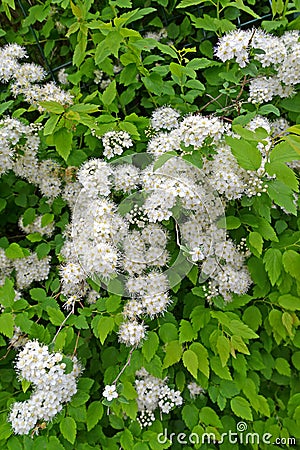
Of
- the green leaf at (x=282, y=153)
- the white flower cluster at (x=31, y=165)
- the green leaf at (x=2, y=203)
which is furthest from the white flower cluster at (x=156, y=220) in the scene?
the green leaf at (x=2, y=203)

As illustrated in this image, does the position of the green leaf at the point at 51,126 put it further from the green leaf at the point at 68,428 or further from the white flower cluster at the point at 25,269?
the green leaf at the point at 68,428

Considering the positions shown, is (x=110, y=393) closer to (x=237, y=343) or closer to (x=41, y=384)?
(x=41, y=384)

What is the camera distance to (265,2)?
2.55m

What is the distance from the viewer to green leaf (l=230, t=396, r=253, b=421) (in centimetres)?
173

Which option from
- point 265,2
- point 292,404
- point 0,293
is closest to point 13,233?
point 0,293

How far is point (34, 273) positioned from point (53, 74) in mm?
978

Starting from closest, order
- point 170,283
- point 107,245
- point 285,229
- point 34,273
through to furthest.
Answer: point 107,245
point 170,283
point 285,229
point 34,273

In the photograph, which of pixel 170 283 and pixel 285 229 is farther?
pixel 285 229

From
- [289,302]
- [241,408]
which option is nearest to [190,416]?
[241,408]

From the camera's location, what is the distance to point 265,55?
6.39 feet

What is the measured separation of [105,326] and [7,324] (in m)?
0.34

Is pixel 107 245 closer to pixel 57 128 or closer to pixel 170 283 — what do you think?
pixel 170 283

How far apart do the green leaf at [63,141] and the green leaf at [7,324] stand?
589 millimetres

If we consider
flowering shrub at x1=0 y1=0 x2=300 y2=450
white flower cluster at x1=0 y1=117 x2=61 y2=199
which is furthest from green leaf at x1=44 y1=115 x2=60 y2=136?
white flower cluster at x1=0 y1=117 x2=61 y2=199
